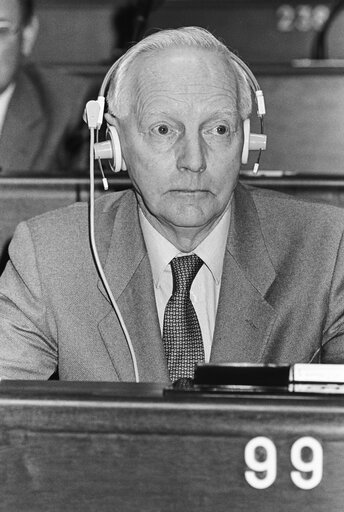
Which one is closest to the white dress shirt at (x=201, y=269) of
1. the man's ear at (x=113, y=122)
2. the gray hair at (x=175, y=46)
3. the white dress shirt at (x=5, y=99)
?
the man's ear at (x=113, y=122)

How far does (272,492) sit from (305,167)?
2.73 meters

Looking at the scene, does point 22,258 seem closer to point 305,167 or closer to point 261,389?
point 261,389

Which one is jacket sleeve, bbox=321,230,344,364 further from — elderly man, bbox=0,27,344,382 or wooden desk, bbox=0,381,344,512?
wooden desk, bbox=0,381,344,512

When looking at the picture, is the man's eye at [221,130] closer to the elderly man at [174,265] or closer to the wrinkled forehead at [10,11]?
the elderly man at [174,265]

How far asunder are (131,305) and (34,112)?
1.90 metres

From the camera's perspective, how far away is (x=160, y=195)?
1.59 metres

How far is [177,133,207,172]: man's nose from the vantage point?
1548 millimetres

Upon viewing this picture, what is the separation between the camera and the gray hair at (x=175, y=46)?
1.60 metres

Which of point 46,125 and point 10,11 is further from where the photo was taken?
point 10,11

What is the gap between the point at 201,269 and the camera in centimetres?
168

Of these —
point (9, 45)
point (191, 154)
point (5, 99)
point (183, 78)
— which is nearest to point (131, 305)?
point (191, 154)

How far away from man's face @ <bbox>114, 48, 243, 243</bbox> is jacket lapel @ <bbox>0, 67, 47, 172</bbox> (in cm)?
153

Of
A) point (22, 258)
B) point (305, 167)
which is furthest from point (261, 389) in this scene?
point (305, 167)

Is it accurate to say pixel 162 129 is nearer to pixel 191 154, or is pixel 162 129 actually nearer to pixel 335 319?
pixel 191 154
